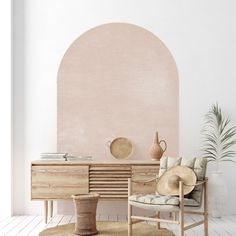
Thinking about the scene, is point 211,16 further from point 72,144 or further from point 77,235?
point 77,235

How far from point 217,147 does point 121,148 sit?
1.30 metres

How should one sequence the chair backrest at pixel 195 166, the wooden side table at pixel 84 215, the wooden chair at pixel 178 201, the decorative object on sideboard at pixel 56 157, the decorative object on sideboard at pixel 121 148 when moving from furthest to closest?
1. the decorative object on sideboard at pixel 121 148
2. the decorative object on sideboard at pixel 56 157
3. the wooden side table at pixel 84 215
4. the chair backrest at pixel 195 166
5. the wooden chair at pixel 178 201

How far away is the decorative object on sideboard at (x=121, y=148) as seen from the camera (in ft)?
21.2

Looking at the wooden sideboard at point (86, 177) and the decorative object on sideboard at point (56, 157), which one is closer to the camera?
the wooden sideboard at point (86, 177)

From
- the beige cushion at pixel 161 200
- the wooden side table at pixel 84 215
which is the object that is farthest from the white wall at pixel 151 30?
the beige cushion at pixel 161 200

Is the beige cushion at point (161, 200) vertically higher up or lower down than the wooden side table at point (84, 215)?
higher up

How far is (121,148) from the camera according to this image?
21.2ft

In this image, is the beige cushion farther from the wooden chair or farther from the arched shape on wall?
the arched shape on wall

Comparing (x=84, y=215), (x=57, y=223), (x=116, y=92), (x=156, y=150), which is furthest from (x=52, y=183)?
(x=116, y=92)

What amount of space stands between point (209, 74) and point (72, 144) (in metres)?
2.09

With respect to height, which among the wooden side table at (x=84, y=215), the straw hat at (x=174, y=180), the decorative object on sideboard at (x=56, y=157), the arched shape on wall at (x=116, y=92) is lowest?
the wooden side table at (x=84, y=215)

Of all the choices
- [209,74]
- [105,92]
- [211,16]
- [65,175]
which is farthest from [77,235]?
[211,16]

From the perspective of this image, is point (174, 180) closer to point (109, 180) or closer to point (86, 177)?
point (109, 180)
